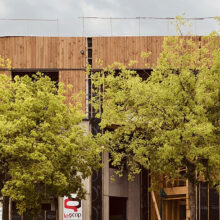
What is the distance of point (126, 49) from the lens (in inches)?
1428

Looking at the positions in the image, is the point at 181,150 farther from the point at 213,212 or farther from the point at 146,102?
the point at 213,212

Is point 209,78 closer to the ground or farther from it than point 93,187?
farther from it

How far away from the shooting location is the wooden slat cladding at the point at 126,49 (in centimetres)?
3619

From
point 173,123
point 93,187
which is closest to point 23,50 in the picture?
point 93,187

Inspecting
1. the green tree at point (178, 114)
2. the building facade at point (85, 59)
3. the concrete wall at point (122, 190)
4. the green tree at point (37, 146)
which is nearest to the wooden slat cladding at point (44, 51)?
the building facade at point (85, 59)

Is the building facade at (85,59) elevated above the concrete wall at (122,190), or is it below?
above

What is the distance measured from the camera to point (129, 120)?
82.9ft

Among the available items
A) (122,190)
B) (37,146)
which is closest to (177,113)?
(37,146)

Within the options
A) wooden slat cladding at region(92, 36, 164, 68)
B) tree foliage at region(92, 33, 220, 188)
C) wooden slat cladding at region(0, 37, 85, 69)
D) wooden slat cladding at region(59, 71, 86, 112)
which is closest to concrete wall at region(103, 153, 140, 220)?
wooden slat cladding at region(59, 71, 86, 112)

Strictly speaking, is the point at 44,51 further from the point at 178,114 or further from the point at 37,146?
the point at 178,114

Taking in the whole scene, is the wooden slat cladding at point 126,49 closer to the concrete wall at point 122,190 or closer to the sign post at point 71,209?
the concrete wall at point 122,190

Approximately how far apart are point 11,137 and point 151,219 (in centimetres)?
1665

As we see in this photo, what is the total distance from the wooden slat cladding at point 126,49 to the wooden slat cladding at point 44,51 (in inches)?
46.6

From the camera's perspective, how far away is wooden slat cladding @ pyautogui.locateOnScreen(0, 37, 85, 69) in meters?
36.1
